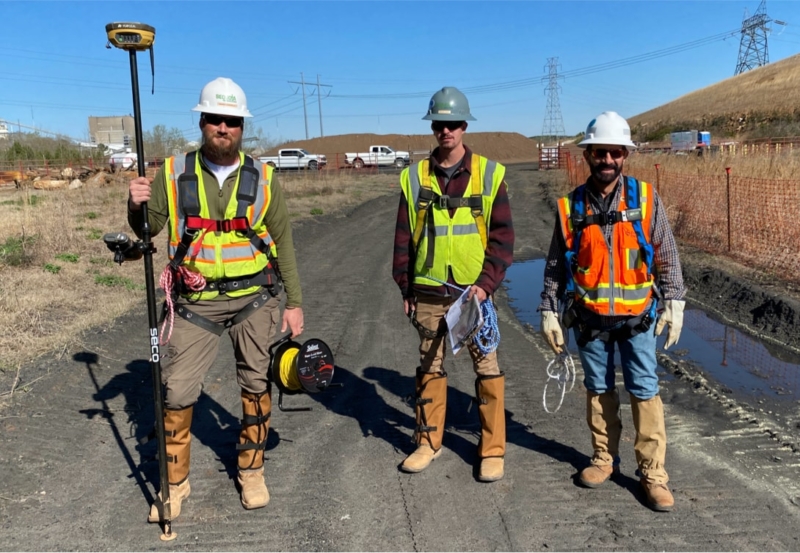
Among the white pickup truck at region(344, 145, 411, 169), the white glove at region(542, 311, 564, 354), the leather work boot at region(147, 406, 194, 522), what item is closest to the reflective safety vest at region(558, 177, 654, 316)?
the white glove at region(542, 311, 564, 354)

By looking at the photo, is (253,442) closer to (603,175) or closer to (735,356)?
(603,175)

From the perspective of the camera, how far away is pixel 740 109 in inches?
2234

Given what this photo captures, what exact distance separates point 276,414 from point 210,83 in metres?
2.66

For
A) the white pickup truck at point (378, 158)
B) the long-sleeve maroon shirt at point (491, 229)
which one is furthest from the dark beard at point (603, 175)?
the white pickup truck at point (378, 158)

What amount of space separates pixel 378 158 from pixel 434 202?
45.1m

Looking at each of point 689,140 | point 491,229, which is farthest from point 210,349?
point 689,140

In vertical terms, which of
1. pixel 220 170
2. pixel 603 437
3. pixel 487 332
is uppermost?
pixel 220 170

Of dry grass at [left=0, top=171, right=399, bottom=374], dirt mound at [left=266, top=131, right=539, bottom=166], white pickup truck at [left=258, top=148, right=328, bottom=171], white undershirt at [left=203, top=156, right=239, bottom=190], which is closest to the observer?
white undershirt at [left=203, top=156, right=239, bottom=190]

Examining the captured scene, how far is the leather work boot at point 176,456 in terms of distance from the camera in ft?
11.3

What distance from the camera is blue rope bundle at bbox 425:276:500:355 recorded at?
3799 millimetres

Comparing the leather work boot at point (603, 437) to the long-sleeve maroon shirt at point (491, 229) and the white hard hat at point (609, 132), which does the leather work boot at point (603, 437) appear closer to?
the long-sleeve maroon shirt at point (491, 229)

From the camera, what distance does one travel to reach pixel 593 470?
3.79m

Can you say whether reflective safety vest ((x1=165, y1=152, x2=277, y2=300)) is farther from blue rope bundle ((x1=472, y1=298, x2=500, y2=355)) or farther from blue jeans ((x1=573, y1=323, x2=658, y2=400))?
blue jeans ((x1=573, y1=323, x2=658, y2=400))

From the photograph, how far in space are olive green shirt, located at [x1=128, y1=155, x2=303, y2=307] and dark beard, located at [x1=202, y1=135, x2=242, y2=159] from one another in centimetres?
7
